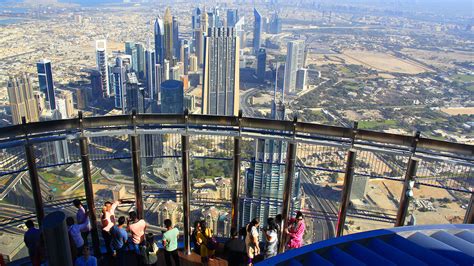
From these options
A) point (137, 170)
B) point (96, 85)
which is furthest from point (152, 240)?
point (96, 85)

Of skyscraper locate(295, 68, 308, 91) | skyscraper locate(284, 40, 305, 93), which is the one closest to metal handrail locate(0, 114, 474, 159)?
skyscraper locate(284, 40, 305, 93)

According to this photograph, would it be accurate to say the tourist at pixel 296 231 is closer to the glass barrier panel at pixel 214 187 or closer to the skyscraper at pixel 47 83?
the glass barrier panel at pixel 214 187

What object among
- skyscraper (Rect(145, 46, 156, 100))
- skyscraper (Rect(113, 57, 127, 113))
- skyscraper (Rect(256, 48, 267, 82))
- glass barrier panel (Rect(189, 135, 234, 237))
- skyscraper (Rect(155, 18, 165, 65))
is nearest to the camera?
glass barrier panel (Rect(189, 135, 234, 237))

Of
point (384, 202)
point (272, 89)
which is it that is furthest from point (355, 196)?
point (272, 89)

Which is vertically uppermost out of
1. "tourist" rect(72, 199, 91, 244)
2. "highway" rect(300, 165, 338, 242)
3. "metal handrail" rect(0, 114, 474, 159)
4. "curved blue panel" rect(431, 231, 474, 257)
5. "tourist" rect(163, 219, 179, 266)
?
"metal handrail" rect(0, 114, 474, 159)

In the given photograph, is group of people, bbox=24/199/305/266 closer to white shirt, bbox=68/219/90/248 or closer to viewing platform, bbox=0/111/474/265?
white shirt, bbox=68/219/90/248

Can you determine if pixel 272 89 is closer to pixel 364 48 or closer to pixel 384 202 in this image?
pixel 364 48
